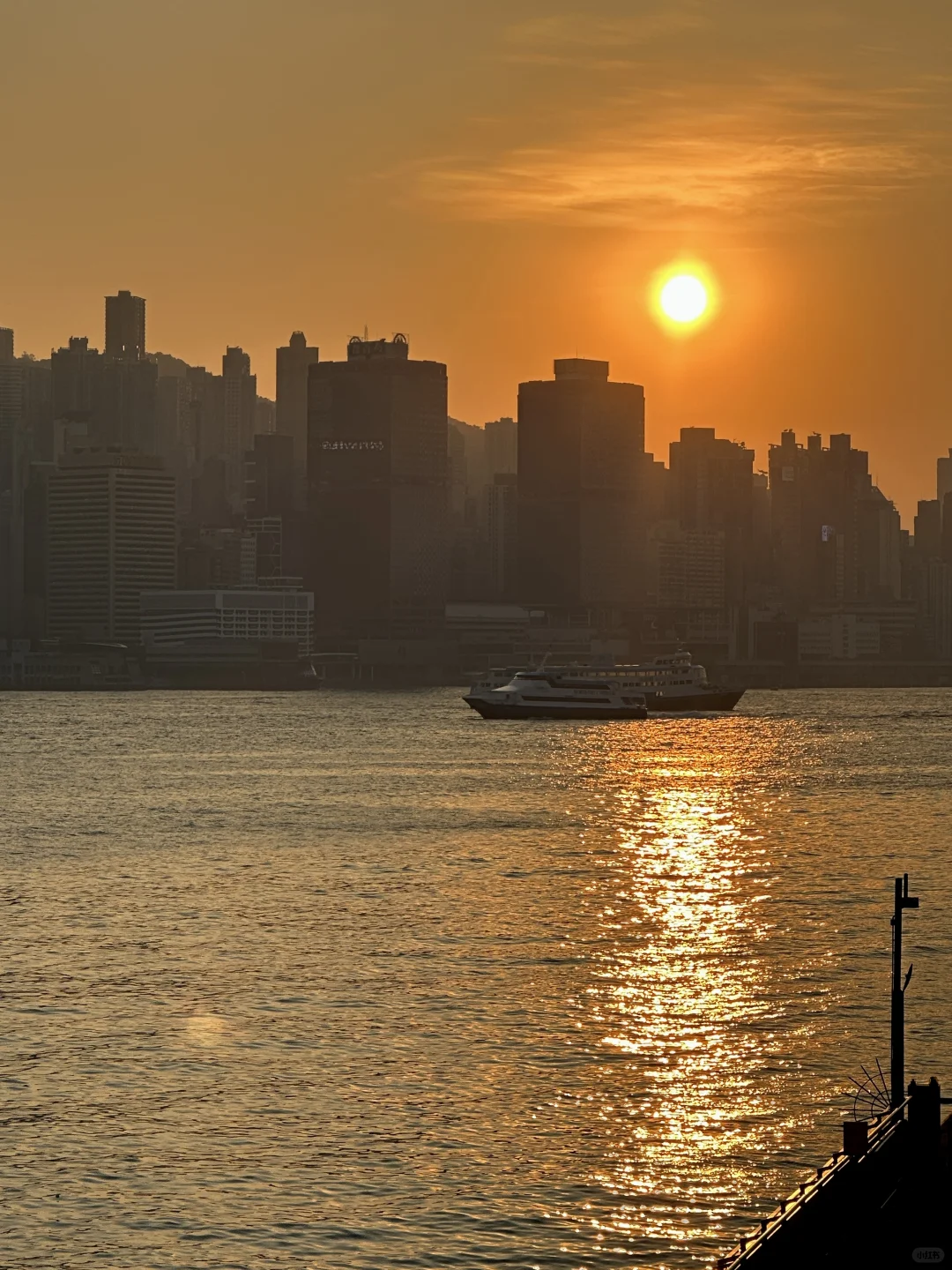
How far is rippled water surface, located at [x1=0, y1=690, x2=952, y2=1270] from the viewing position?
28.3 m

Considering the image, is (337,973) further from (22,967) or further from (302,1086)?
(302,1086)

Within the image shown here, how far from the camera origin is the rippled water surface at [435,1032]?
92.8 ft

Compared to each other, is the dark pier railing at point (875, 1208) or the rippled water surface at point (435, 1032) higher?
the dark pier railing at point (875, 1208)

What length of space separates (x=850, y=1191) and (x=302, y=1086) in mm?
15955

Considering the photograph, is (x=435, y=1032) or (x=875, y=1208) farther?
(x=435, y=1032)

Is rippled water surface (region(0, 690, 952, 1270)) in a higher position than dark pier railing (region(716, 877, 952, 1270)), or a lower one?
lower

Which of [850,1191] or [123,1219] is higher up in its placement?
[850,1191]

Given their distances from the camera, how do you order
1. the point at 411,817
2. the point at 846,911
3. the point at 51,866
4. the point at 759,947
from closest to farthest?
the point at 759,947 < the point at 846,911 < the point at 51,866 < the point at 411,817

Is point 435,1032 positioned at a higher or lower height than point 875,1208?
lower

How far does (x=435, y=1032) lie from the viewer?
131ft

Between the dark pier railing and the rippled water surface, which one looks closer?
the dark pier railing

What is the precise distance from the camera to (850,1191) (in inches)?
836

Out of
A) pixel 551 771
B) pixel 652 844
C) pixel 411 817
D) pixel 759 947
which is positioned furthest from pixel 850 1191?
pixel 551 771

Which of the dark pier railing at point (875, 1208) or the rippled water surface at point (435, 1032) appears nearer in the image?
the dark pier railing at point (875, 1208)
